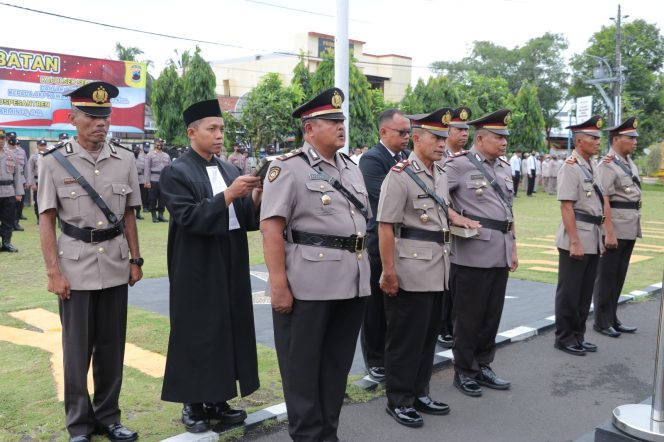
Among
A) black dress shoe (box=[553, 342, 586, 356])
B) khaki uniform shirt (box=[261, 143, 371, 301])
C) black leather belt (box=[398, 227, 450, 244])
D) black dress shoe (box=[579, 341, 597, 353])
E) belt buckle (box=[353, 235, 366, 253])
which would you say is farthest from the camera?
black dress shoe (box=[579, 341, 597, 353])

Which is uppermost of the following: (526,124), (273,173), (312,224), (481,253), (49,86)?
(526,124)

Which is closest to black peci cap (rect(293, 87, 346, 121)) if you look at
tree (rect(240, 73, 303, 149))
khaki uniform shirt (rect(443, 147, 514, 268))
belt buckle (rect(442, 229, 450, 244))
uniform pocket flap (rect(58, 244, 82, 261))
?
belt buckle (rect(442, 229, 450, 244))

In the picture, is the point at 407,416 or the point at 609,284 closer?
the point at 407,416

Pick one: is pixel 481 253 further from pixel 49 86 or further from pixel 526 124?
pixel 526 124

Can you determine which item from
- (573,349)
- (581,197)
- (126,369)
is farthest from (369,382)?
(581,197)

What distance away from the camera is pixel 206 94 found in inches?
908

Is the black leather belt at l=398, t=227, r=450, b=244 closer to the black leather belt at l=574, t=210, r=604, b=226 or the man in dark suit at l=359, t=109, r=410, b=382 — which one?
the man in dark suit at l=359, t=109, r=410, b=382

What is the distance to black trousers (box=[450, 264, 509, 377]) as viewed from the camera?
4.83 meters

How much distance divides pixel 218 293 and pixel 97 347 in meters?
0.78

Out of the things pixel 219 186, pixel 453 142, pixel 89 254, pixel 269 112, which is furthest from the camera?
pixel 269 112

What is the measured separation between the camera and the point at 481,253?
4.81 meters

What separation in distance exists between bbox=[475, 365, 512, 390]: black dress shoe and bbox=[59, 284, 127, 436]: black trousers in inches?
106

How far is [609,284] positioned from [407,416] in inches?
Result: 132

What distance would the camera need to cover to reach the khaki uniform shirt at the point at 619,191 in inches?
253
